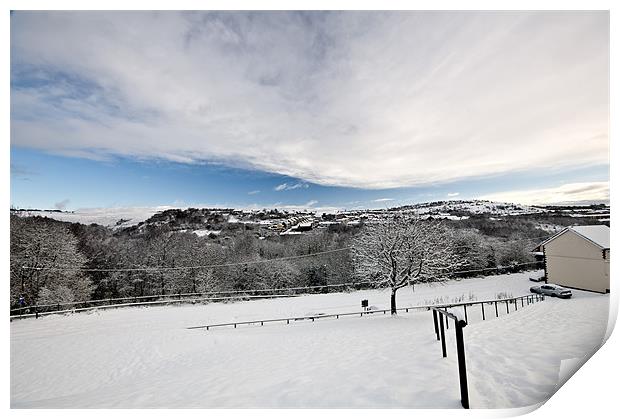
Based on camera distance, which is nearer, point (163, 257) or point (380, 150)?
point (380, 150)

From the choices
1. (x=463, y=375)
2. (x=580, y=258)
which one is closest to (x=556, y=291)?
(x=580, y=258)

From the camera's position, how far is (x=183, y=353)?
13.6 ft

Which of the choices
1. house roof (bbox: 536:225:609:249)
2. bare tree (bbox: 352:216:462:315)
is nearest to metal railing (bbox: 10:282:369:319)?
bare tree (bbox: 352:216:462:315)

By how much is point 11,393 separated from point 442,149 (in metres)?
5.40

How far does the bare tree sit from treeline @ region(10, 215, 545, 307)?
51.1 inches

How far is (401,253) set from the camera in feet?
25.7

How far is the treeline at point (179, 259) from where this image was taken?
7.80 metres

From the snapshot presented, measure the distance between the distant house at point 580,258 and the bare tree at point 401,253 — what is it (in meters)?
3.67

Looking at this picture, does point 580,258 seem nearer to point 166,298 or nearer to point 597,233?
point 597,233

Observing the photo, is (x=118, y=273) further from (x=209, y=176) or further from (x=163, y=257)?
(x=209, y=176)

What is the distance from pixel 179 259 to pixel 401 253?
33.7 feet

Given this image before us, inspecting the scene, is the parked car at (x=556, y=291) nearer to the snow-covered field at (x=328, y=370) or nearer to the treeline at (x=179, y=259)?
the snow-covered field at (x=328, y=370)

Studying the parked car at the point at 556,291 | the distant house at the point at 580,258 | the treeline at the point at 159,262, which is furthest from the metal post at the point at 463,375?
the treeline at the point at 159,262

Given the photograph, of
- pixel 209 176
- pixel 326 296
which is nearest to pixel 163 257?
pixel 326 296
